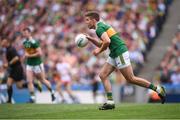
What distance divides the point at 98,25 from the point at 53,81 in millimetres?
13511

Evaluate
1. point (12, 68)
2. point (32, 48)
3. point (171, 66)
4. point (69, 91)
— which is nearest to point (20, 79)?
point (12, 68)

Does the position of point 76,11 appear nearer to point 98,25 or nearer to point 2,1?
point 2,1

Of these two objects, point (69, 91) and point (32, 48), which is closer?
point (32, 48)

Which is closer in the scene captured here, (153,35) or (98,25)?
(98,25)

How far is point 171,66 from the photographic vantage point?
98.4ft

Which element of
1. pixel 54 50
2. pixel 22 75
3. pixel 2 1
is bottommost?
pixel 22 75

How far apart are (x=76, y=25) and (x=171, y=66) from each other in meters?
5.83

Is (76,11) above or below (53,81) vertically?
above

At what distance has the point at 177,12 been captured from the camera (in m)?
34.6

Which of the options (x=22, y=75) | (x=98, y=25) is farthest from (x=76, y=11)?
(x=98, y=25)

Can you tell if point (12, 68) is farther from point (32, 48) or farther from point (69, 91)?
point (69, 91)

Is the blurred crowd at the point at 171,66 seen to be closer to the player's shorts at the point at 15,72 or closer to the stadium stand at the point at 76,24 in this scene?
the stadium stand at the point at 76,24

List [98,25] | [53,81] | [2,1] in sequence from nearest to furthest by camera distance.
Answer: [98,25] < [53,81] < [2,1]

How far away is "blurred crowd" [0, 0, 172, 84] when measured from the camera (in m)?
31.6
